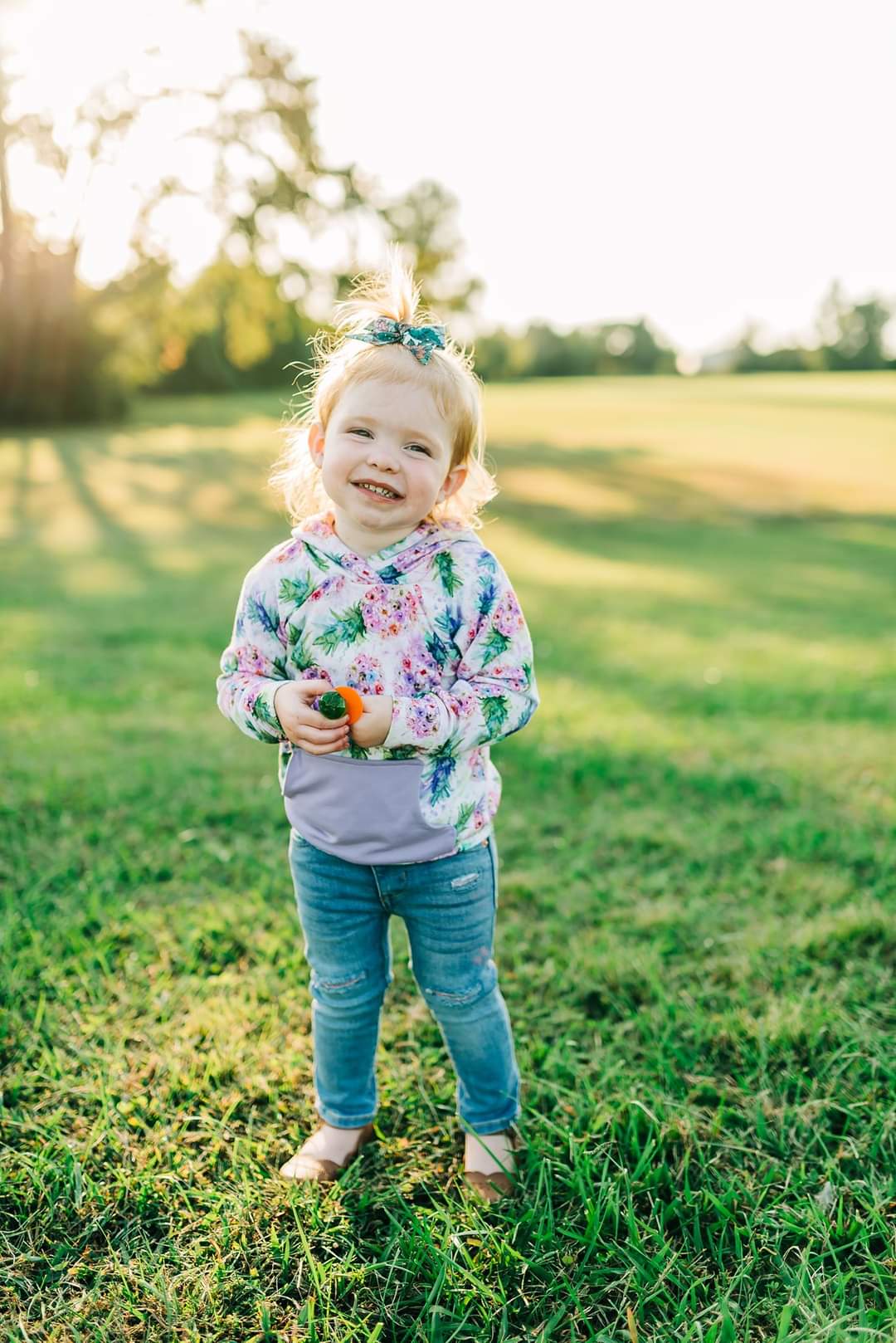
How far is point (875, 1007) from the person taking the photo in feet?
7.72

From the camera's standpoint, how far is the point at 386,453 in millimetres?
1786

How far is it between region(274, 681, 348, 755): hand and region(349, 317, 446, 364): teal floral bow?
609mm

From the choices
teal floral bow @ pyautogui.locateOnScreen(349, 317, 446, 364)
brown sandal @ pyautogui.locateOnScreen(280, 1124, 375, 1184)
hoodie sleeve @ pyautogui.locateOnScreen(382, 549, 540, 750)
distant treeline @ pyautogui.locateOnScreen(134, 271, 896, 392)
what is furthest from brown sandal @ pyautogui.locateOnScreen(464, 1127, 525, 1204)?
distant treeline @ pyautogui.locateOnScreen(134, 271, 896, 392)

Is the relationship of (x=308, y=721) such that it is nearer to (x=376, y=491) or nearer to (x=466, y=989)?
(x=376, y=491)

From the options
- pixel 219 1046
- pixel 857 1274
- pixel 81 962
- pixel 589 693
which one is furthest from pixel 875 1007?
pixel 589 693

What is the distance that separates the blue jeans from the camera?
1.88 metres

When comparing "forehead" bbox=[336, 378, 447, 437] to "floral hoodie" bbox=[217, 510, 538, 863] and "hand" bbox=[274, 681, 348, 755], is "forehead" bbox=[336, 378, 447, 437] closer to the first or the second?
"floral hoodie" bbox=[217, 510, 538, 863]

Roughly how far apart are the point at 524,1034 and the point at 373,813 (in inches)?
33.1

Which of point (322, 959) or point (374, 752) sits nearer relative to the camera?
point (374, 752)

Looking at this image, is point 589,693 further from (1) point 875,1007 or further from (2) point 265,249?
(2) point 265,249

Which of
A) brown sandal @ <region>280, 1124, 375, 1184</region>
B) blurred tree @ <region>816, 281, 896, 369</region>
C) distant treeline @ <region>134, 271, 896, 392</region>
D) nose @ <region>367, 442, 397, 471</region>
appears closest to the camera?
nose @ <region>367, 442, 397, 471</region>

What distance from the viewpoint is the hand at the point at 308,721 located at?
5.59 feet

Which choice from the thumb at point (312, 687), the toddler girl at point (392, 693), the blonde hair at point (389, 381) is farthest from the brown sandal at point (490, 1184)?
the blonde hair at point (389, 381)

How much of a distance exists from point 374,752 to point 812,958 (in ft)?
4.73
